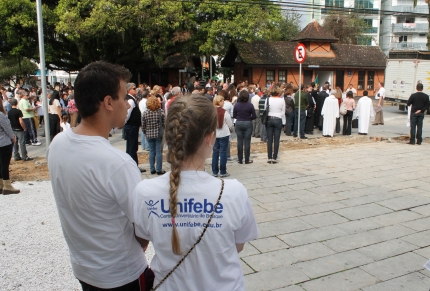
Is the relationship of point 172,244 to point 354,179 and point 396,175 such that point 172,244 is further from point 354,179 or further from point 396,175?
point 396,175

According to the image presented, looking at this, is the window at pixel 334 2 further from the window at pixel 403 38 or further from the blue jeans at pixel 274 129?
the blue jeans at pixel 274 129

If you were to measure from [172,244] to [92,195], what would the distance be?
1.49 ft

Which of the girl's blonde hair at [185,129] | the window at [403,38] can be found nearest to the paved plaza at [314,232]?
the girl's blonde hair at [185,129]

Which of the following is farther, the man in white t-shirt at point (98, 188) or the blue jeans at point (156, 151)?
the blue jeans at point (156, 151)

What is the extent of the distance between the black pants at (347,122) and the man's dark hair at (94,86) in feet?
41.8

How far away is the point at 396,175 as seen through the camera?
789 centimetres

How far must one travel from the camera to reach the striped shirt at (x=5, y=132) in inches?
251

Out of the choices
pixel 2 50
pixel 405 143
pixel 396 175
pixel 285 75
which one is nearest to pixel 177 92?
pixel 396 175

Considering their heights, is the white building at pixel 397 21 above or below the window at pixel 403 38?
above

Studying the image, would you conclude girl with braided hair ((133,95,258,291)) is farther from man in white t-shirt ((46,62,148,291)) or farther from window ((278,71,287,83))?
window ((278,71,287,83))

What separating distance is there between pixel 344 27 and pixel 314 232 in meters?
44.8

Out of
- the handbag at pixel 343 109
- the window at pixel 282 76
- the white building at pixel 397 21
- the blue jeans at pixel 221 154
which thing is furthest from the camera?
the white building at pixel 397 21

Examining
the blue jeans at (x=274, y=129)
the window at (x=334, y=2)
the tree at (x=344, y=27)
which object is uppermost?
the window at (x=334, y=2)

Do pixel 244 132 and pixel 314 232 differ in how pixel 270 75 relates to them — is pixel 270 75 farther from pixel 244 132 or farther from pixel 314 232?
pixel 314 232
